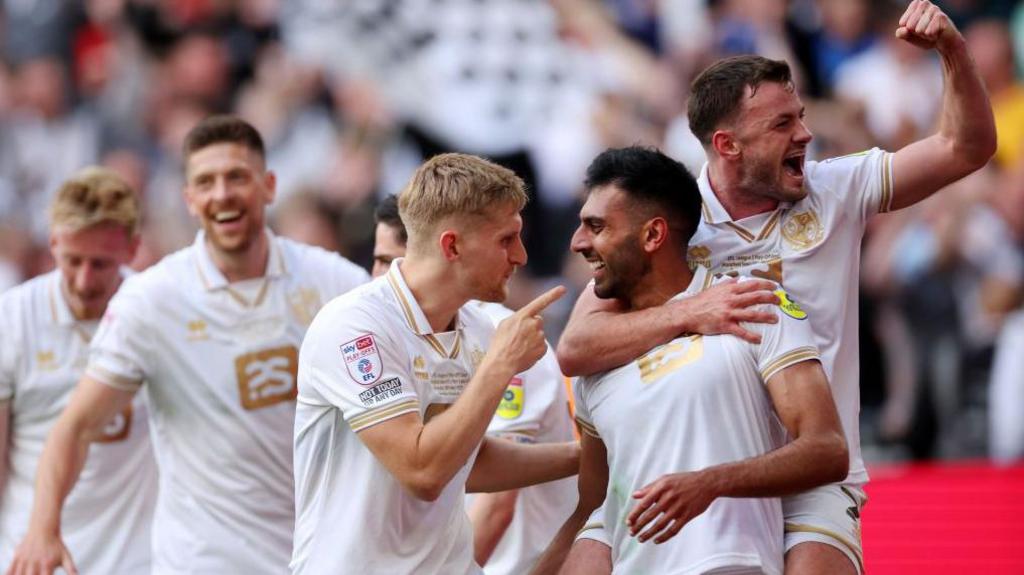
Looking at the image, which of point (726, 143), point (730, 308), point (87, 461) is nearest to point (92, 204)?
point (87, 461)

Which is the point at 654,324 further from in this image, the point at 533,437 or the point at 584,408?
the point at 533,437

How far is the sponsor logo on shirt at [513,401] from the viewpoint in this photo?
5.23m

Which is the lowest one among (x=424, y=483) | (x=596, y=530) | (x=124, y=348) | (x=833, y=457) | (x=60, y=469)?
(x=596, y=530)

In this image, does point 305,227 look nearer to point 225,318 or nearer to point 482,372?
point 225,318

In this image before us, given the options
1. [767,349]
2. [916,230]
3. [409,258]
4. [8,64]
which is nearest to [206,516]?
[409,258]

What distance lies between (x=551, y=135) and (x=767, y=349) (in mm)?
8959

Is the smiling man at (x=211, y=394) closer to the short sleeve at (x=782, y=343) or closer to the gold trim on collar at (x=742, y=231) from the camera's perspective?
the gold trim on collar at (x=742, y=231)

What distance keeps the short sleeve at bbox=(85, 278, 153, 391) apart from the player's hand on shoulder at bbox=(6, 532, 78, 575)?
0.61 meters

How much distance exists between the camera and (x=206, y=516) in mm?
5578

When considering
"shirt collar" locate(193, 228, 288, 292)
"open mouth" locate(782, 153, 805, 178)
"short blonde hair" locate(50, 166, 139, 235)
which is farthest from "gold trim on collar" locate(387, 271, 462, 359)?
"short blonde hair" locate(50, 166, 139, 235)

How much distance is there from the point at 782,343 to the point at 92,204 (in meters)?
3.43

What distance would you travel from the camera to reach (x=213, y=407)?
18.4 feet

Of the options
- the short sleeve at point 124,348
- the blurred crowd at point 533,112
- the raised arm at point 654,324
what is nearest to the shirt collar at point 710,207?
the raised arm at point 654,324

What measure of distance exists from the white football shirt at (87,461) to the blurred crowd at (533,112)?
20.0ft
